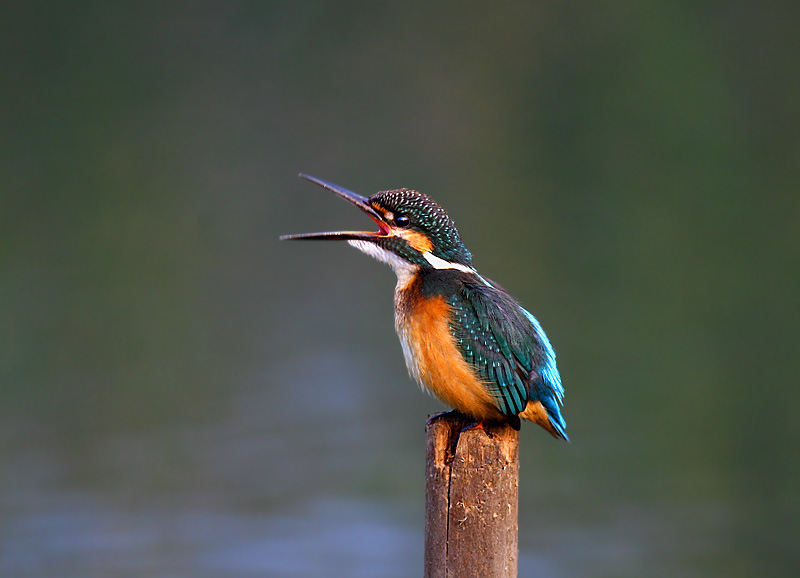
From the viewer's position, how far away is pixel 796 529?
598 centimetres

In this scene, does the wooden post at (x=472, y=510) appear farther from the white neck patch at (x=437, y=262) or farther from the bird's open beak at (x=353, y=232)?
the bird's open beak at (x=353, y=232)

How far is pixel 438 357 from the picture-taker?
2.46 meters

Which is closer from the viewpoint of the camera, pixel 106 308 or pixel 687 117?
pixel 106 308

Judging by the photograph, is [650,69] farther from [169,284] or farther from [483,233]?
[169,284]

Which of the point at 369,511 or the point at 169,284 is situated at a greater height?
the point at 169,284

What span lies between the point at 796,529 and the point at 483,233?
393 cm

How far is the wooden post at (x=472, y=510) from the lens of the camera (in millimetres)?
2129

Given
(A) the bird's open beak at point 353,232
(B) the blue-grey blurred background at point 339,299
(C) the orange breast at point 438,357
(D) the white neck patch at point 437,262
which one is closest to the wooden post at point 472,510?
(C) the orange breast at point 438,357

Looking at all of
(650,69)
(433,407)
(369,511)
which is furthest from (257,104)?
(369,511)

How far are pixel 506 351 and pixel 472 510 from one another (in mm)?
413

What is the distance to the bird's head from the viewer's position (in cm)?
256

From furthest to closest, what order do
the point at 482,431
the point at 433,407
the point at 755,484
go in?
the point at 433,407 → the point at 755,484 → the point at 482,431

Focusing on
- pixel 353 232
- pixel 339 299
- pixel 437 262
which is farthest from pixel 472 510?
pixel 339 299

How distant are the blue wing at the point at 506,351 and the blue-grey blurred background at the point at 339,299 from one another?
348 cm
